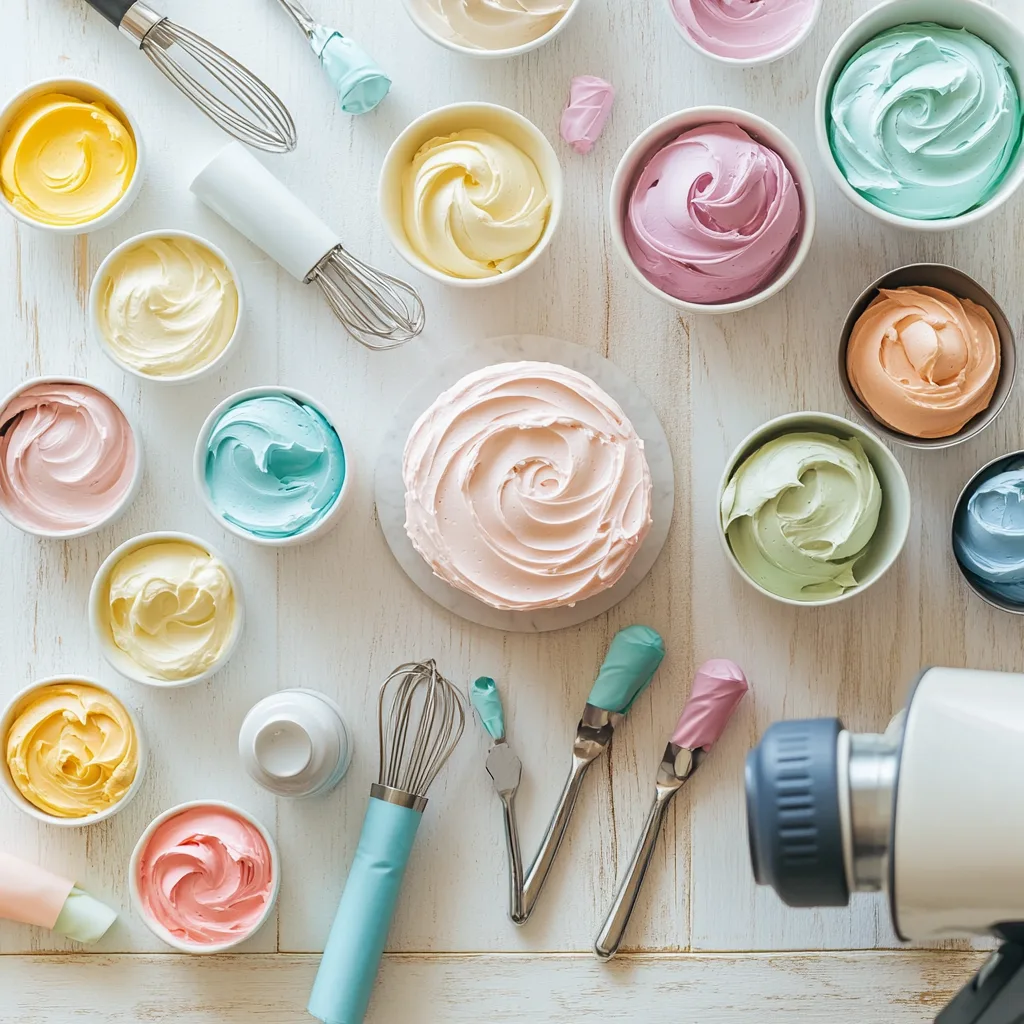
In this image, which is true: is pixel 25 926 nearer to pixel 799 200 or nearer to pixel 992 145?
pixel 799 200

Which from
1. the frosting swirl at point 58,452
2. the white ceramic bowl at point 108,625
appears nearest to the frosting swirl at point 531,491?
the white ceramic bowl at point 108,625

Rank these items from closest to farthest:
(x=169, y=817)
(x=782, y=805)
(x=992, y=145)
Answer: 1. (x=782, y=805)
2. (x=992, y=145)
3. (x=169, y=817)

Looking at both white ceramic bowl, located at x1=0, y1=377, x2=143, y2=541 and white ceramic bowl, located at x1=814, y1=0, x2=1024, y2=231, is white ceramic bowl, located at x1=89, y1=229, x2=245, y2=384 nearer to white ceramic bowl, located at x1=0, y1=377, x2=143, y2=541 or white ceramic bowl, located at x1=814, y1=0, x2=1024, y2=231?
white ceramic bowl, located at x1=0, y1=377, x2=143, y2=541

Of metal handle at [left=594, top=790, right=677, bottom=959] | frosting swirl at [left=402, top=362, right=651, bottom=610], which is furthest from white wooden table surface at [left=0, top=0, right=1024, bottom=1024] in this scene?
frosting swirl at [left=402, top=362, right=651, bottom=610]

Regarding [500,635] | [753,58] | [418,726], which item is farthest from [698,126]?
[418,726]

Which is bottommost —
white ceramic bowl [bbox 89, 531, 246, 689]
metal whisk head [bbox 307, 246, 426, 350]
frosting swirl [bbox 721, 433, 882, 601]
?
white ceramic bowl [bbox 89, 531, 246, 689]

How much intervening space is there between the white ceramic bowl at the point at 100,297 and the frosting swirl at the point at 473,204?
18cm

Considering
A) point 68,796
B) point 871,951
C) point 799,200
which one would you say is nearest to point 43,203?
point 68,796

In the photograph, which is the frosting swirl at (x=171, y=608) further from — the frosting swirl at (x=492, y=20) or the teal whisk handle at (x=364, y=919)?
the frosting swirl at (x=492, y=20)

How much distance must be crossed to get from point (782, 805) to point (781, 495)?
0.36 metres

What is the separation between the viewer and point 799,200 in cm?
A: 100

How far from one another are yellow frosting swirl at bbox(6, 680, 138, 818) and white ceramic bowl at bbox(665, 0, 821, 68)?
825mm

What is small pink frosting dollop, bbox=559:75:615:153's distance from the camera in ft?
3.53

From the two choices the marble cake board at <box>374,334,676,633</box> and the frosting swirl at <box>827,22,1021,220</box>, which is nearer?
the frosting swirl at <box>827,22,1021,220</box>
